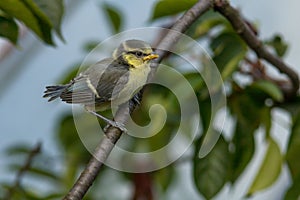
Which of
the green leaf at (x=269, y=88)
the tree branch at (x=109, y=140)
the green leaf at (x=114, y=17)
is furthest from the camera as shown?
the green leaf at (x=114, y=17)

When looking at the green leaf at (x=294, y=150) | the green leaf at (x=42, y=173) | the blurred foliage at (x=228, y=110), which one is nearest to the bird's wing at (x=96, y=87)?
the blurred foliage at (x=228, y=110)

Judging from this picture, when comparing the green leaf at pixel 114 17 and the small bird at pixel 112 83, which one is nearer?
the small bird at pixel 112 83

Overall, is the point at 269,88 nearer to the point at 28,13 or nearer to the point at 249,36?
the point at 249,36

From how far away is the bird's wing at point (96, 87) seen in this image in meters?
0.34

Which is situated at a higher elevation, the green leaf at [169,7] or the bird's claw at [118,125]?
the bird's claw at [118,125]

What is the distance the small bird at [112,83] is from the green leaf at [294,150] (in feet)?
0.72

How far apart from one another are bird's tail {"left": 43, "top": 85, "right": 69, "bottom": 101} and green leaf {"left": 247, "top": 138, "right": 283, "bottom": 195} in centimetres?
25

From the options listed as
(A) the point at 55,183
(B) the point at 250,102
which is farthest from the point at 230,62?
(A) the point at 55,183

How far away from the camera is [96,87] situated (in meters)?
0.34

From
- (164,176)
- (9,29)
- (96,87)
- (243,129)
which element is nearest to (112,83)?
(96,87)

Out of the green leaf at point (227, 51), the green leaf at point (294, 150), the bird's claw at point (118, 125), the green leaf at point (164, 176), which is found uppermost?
the bird's claw at point (118, 125)

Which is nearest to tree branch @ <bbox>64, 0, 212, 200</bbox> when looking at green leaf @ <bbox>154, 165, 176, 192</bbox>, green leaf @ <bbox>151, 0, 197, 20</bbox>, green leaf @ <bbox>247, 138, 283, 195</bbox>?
green leaf @ <bbox>151, 0, 197, 20</bbox>

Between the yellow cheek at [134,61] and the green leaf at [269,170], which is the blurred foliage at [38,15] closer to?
the yellow cheek at [134,61]

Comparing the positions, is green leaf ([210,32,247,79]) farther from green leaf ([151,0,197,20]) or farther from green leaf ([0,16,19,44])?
green leaf ([0,16,19,44])
